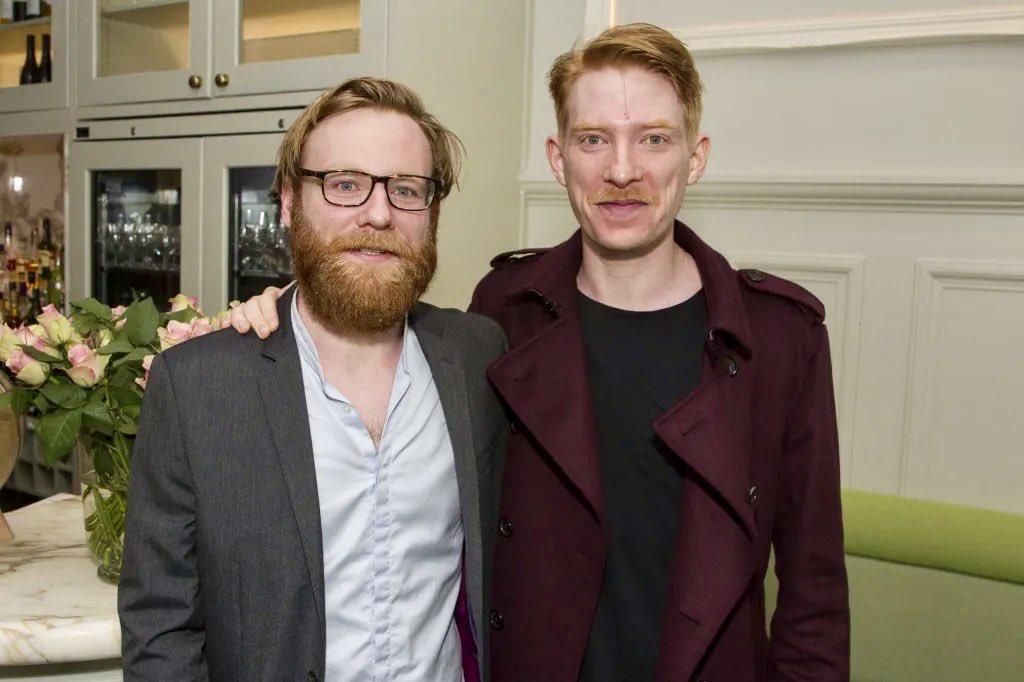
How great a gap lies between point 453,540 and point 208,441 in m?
0.34

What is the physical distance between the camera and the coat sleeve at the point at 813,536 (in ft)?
4.07

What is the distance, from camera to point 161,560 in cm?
107

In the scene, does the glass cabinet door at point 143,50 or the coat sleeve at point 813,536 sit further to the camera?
the glass cabinet door at point 143,50

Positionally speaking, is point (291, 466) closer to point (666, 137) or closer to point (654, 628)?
point (654, 628)

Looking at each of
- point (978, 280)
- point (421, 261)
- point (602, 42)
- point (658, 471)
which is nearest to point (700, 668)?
point (658, 471)

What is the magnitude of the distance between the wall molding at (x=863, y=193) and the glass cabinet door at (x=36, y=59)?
2.16 metres

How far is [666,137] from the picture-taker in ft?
4.12

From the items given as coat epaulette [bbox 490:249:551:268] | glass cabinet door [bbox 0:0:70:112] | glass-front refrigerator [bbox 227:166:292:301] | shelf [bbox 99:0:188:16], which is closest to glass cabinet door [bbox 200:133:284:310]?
glass-front refrigerator [bbox 227:166:292:301]

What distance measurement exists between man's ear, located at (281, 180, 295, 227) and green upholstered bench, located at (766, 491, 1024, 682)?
1.16 m

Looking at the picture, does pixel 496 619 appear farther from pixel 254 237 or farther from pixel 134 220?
pixel 134 220

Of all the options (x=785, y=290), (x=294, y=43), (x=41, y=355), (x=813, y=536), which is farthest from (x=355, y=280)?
(x=294, y=43)

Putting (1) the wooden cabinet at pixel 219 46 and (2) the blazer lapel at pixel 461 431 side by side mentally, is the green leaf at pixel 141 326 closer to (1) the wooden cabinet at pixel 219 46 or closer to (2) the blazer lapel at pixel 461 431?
(2) the blazer lapel at pixel 461 431

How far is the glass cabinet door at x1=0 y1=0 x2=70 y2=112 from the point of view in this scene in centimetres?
298

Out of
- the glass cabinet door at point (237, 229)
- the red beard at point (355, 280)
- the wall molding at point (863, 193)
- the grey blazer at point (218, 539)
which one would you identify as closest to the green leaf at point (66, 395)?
the grey blazer at point (218, 539)
